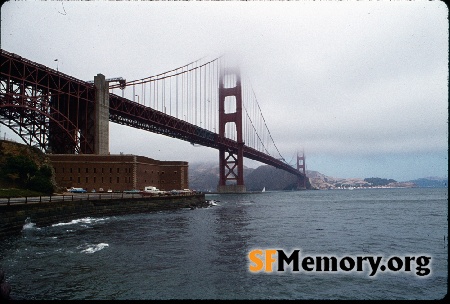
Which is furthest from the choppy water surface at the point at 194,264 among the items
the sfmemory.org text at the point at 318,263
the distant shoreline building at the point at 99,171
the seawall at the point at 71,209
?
the distant shoreline building at the point at 99,171

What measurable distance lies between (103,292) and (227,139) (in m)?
108

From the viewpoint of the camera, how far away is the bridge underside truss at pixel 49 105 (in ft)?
180

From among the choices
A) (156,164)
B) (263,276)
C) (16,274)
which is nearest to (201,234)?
(263,276)

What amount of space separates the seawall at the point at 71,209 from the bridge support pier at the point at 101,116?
63.2 ft

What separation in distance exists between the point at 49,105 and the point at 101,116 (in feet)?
31.0

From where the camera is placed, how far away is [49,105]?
60.2 metres

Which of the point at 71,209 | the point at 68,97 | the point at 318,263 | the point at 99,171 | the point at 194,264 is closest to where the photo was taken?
the point at 318,263

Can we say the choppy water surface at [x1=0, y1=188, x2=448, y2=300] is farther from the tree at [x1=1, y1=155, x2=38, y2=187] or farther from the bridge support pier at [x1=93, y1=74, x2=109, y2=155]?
the bridge support pier at [x1=93, y1=74, x2=109, y2=155]

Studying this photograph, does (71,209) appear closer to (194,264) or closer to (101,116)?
(194,264)

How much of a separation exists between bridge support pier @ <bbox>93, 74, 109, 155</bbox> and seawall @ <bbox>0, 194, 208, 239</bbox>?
19.3m

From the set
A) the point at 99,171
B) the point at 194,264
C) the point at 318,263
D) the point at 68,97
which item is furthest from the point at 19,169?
the point at 318,263

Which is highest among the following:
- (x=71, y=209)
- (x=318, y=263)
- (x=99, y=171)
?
(x=99, y=171)

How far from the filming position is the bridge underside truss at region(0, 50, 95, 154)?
5481cm

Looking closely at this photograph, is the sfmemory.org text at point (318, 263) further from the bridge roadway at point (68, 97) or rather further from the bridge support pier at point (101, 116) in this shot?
the bridge support pier at point (101, 116)
